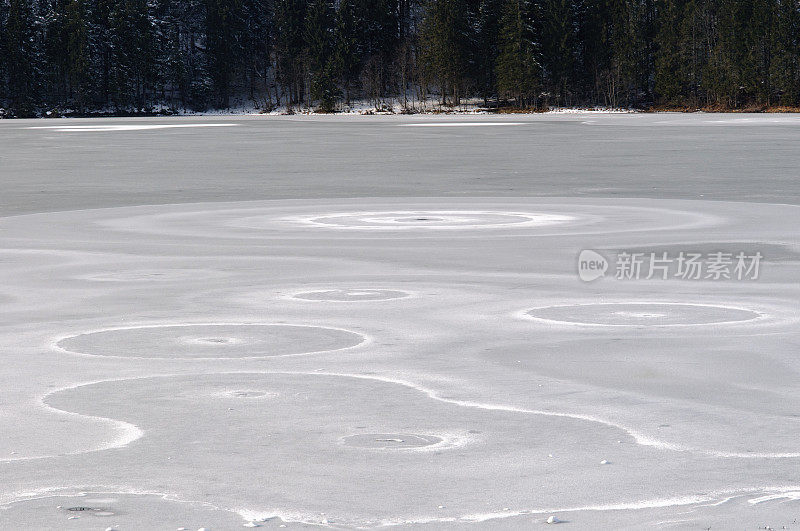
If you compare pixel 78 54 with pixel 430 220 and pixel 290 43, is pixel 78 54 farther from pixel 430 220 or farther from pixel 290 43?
pixel 430 220

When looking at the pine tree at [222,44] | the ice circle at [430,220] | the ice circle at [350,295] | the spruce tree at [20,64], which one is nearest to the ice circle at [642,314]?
the ice circle at [350,295]

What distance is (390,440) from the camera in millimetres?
5820

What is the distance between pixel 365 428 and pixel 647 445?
1298 mm

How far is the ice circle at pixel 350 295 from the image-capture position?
10133 mm

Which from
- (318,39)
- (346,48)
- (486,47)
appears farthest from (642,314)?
(318,39)

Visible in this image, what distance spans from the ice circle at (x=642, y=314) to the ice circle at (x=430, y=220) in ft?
18.6

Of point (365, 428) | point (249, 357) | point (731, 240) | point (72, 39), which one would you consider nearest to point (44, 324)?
point (249, 357)

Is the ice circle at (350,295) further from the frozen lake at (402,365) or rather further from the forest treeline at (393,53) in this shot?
the forest treeline at (393,53)

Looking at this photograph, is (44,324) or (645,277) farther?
(645,277)

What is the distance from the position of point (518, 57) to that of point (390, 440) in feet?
410

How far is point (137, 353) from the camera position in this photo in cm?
798

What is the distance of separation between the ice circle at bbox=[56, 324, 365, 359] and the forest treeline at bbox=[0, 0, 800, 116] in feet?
361

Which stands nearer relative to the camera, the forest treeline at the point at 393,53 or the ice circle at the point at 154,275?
the ice circle at the point at 154,275

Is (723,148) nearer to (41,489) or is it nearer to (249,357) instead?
(249,357)
